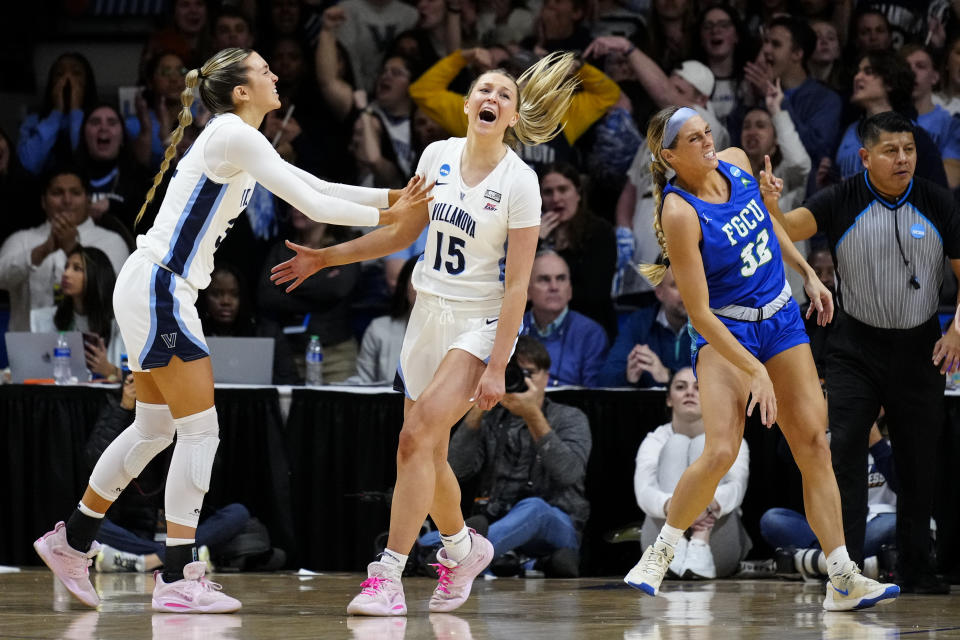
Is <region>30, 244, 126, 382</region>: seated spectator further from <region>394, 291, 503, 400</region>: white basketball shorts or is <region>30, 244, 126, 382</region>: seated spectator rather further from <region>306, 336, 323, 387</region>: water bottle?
<region>394, 291, 503, 400</region>: white basketball shorts

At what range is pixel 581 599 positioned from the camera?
207 inches

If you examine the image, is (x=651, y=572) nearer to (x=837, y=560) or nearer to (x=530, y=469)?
(x=837, y=560)

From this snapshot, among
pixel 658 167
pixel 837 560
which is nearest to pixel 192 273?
pixel 658 167

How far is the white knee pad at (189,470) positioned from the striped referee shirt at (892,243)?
8.90 feet

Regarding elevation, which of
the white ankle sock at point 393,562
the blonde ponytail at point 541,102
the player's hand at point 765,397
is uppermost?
the blonde ponytail at point 541,102

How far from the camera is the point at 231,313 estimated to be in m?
7.77

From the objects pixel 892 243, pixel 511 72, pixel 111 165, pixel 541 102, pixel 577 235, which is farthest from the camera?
pixel 111 165

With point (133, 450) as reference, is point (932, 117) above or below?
above

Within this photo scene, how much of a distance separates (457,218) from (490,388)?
621 mm

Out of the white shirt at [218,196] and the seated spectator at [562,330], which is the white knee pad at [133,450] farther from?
the seated spectator at [562,330]

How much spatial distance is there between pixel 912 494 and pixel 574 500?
1.73 metres

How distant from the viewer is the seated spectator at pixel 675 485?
652cm

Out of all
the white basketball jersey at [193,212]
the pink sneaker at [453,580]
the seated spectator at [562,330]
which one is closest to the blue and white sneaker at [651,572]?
the pink sneaker at [453,580]

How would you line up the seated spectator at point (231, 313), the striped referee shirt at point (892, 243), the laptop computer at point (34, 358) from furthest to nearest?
the seated spectator at point (231, 313), the laptop computer at point (34, 358), the striped referee shirt at point (892, 243)
